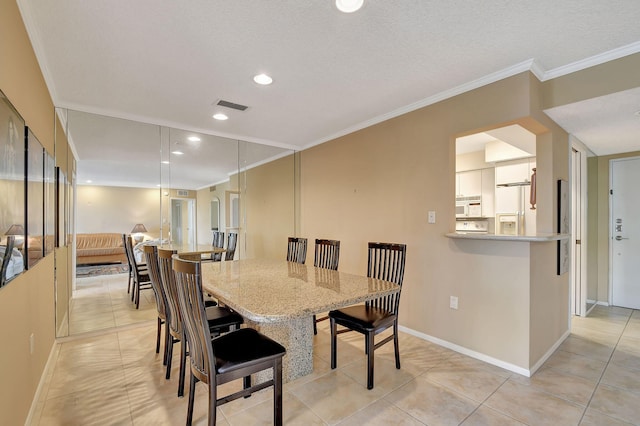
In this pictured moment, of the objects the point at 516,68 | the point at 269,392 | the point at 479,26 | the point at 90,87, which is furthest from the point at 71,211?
the point at 516,68

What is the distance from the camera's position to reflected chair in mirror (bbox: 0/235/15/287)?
4.28 feet

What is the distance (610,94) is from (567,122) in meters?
0.61

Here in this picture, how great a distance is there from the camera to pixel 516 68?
2.35 m

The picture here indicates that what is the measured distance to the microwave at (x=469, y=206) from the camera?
496 centimetres

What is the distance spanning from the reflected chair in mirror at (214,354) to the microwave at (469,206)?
4377 mm

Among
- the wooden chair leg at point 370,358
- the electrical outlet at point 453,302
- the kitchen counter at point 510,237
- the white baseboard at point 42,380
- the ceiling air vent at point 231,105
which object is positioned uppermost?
the ceiling air vent at point 231,105

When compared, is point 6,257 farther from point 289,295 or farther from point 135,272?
point 135,272

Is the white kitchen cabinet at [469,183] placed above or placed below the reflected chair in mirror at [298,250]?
above

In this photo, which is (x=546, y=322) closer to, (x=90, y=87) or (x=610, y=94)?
(x=610, y=94)

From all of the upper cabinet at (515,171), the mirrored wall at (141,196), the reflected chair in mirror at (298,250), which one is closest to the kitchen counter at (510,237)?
the reflected chair in mirror at (298,250)

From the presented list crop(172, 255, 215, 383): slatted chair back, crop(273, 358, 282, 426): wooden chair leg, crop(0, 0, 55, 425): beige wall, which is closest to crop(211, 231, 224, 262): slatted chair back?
crop(0, 0, 55, 425): beige wall

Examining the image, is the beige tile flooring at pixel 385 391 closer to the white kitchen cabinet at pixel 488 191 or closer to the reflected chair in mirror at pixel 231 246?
the reflected chair in mirror at pixel 231 246

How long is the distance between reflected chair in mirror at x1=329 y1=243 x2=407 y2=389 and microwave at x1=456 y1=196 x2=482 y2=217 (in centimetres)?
301

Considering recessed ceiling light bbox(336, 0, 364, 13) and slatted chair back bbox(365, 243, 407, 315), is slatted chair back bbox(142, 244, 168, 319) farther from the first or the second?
recessed ceiling light bbox(336, 0, 364, 13)
